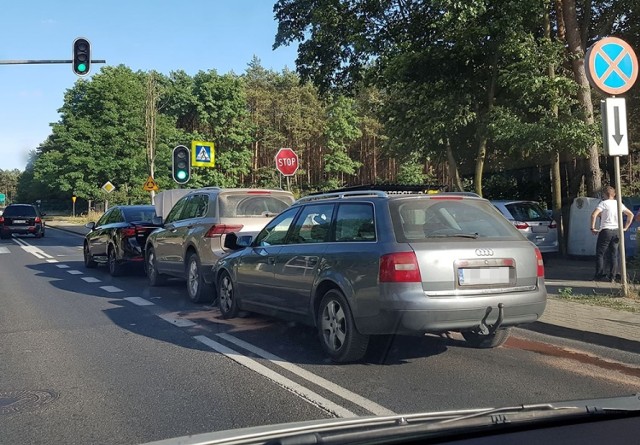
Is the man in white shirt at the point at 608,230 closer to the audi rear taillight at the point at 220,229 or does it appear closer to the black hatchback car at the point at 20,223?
the audi rear taillight at the point at 220,229

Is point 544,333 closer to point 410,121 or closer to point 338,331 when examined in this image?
point 338,331

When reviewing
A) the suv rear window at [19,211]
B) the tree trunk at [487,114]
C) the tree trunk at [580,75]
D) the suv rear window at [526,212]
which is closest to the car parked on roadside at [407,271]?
the suv rear window at [526,212]

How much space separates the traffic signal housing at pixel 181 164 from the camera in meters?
18.0

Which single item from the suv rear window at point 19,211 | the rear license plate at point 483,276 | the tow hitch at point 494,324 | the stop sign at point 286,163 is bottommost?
the tow hitch at point 494,324

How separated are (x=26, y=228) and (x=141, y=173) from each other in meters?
24.5

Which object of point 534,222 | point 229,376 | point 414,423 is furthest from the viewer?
point 534,222

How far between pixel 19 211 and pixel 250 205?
2672cm

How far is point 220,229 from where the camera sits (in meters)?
9.95

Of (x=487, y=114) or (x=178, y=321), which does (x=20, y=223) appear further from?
(x=178, y=321)

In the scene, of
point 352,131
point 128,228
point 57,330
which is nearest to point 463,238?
point 57,330

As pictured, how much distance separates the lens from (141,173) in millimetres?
56312

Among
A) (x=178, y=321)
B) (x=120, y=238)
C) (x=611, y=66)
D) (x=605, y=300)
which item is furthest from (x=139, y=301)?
(x=611, y=66)

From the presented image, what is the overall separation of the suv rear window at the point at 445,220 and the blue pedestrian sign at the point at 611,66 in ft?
12.1

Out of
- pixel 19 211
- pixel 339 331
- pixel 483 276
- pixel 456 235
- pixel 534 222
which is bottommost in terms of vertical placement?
pixel 339 331
